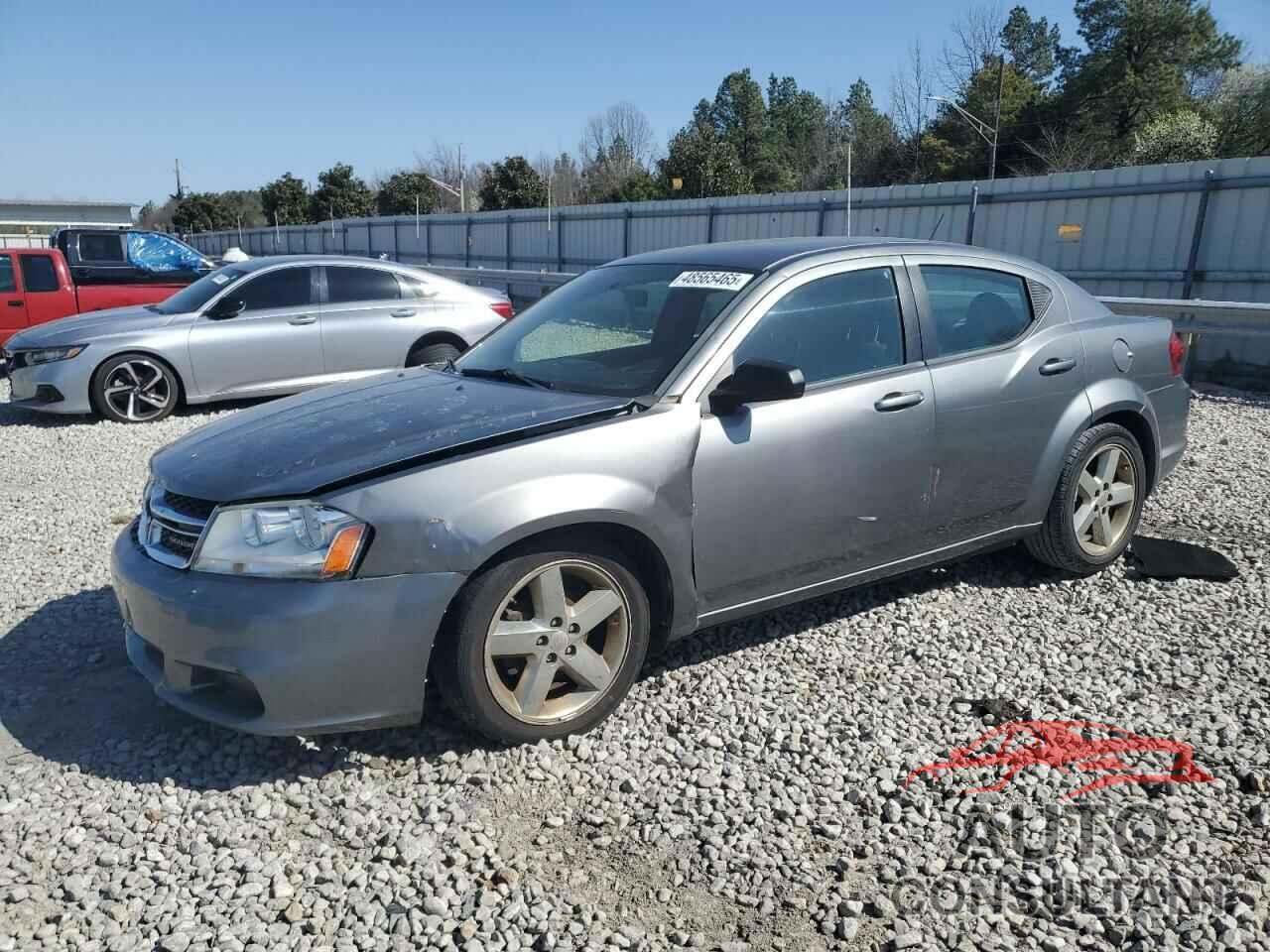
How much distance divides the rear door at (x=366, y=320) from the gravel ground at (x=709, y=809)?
5470mm

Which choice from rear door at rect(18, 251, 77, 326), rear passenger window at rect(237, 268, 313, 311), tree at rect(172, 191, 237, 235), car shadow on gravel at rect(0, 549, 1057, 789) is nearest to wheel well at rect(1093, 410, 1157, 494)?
car shadow on gravel at rect(0, 549, 1057, 789)

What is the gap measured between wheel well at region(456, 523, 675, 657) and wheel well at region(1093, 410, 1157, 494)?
2.56 meters

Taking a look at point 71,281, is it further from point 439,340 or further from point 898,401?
point 898,401

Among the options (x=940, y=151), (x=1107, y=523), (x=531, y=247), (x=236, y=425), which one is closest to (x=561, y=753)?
(x=236, y=425)

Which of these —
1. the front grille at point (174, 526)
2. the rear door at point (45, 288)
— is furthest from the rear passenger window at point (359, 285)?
the front grille at point (174, 526)

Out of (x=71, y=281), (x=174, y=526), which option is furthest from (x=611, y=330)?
(x=71, y=281)

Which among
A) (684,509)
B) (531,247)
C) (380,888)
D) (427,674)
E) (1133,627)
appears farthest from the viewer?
(531,247)

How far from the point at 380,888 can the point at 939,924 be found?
1511 millimetres

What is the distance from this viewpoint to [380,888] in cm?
274

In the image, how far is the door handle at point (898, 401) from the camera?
4011 millimetres

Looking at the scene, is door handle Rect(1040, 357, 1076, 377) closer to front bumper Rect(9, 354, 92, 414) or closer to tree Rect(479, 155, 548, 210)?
front bumper Rect(9, 354, 92, 414)

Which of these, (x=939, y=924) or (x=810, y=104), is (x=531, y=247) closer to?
(x=939, y=924)

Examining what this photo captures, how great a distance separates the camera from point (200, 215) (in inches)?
2630

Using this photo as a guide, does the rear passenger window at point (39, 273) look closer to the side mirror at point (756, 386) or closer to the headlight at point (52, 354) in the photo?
the headlight at point (52, 354)
